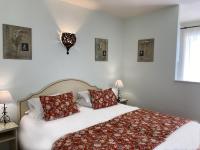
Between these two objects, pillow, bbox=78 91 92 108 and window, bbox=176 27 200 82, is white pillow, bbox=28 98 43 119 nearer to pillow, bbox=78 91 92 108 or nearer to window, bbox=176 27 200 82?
pillow, bbox=78 91 92 108

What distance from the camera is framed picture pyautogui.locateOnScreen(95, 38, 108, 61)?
12.5 feet

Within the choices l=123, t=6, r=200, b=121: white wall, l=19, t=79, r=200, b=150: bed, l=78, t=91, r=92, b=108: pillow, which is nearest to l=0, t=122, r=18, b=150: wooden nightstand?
l=19, t=79, r=200, b=150: bed

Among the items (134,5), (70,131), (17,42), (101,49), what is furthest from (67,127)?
(134,5)

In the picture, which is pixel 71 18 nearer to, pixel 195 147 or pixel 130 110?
pixel 130 110

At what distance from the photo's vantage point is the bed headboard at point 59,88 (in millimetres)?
2693

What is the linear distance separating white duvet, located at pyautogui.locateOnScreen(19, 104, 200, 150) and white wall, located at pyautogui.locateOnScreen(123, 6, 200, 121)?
113 centimetres

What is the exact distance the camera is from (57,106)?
2.49 m

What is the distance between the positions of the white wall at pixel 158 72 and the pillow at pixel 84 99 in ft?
4.72

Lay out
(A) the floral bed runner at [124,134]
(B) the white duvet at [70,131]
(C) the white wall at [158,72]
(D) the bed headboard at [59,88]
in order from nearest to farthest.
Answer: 1. (A) the floral bed runner at [124,134]
2. (B) the white duvet at [70,131]
3. (D) the bed headboard at [59,88]
4. (C) the white wall at [158,72]

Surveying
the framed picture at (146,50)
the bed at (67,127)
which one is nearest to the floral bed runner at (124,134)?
the bed at (67,127)

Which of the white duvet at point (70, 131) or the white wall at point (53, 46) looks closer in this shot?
the white duvet at point (70, 131)

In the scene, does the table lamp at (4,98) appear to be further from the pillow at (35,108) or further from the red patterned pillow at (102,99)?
the red patterned pillow at (102,99)

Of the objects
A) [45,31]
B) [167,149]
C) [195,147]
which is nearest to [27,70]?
[45,31]

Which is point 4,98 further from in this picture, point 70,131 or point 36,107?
point 70,131
